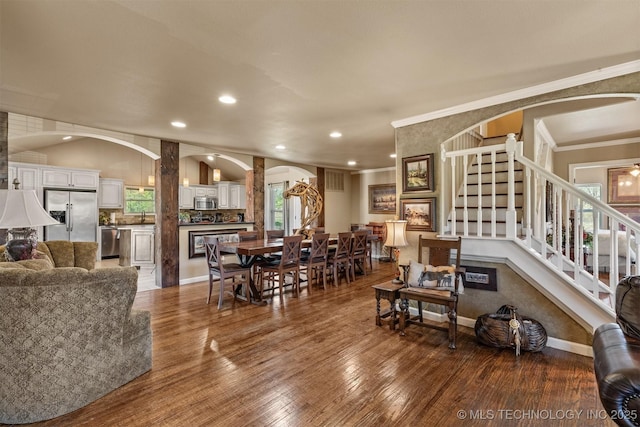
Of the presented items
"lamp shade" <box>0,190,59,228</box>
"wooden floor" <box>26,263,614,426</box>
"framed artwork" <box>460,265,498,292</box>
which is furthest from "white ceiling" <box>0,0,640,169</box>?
"wooden floor" <box>26,263,614,426</box>

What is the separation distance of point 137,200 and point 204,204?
1.87 meters

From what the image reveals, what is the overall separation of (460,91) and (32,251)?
430cm

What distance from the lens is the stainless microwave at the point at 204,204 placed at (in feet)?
29.5

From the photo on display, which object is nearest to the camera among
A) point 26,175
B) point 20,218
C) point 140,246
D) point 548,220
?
point 20,218

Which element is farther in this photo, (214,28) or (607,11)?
(214,28)

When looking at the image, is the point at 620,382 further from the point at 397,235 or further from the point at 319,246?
the point at 319,246

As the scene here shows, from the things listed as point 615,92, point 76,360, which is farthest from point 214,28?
point 615,92

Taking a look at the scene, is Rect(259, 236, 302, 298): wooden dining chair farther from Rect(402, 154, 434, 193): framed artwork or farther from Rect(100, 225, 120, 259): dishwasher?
Rect(100, 225, 120, 259): dishwasher

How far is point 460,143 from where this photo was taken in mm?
4574

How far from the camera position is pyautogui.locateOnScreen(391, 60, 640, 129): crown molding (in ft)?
8.68

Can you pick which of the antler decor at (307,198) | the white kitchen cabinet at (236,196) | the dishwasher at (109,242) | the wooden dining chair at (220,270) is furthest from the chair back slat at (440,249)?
the dishwasher at (109,242)

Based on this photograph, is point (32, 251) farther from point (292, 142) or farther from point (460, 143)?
point (460, 143)

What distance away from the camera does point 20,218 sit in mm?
2586

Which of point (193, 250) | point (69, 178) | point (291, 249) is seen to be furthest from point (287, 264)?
point (69, 178)
